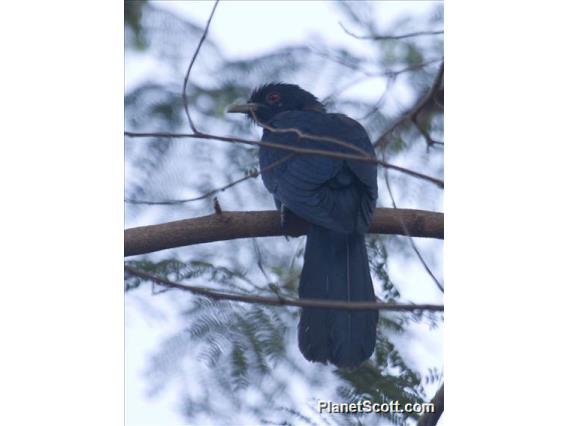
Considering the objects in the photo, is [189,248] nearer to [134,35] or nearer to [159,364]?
[159,364]

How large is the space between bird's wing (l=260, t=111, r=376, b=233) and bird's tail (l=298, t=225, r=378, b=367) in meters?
0.10

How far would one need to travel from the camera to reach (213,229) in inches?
154

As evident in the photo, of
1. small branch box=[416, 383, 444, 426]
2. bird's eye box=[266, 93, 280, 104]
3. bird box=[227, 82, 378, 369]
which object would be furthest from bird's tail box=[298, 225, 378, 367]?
bird's eye box=[266, 93, 280, 104]

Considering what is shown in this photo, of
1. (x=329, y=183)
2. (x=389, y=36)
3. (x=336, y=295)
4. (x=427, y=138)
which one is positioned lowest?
(x=336, y=295)

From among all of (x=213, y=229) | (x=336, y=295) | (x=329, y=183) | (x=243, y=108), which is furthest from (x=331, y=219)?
(x=243, y=108)

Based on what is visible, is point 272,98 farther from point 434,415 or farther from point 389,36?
point 434,415

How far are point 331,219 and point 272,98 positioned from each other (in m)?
0.96

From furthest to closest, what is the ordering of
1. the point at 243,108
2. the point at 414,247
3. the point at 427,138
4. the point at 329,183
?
the point at 243,108
the point at 329,183
the point at 414,247
the point at 427,138

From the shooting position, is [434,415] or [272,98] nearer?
[434,415]

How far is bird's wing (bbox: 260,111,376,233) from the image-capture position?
4012 millimetres
